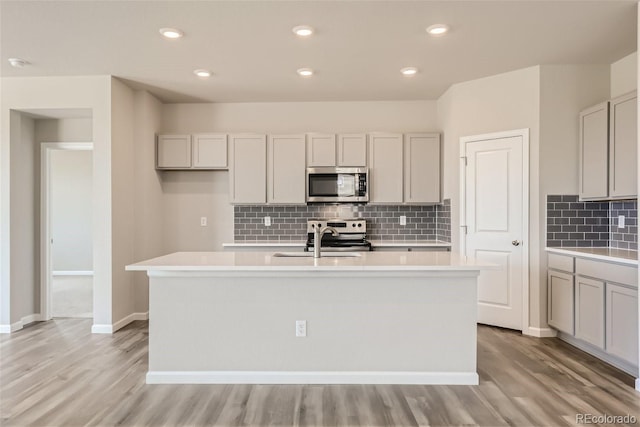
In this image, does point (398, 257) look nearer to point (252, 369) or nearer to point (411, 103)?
point (252, 369)

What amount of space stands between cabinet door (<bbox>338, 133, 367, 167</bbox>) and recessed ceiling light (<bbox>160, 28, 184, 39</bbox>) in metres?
2.29

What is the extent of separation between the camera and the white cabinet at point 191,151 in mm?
5094

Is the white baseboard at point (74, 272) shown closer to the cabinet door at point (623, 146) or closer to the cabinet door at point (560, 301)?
the cabinet door at point (560, 301)

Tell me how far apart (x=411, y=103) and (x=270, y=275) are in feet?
11.1

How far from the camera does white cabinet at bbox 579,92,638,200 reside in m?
3.27

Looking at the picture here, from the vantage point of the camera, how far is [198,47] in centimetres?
352

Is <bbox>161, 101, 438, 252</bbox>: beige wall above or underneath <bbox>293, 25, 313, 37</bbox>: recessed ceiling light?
underneath

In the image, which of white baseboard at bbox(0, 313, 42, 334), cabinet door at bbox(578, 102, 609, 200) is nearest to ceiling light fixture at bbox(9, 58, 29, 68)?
white baseboard at bbox(0, 313, 42, 334)

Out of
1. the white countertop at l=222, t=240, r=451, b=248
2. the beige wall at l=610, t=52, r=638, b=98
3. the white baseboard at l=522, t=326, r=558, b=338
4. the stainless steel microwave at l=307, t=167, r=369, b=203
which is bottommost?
the white baseboard at l=522, t=326, r=558, b=338

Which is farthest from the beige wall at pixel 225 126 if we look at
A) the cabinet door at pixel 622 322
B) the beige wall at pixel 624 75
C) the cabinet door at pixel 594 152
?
the cabinet door at pixel 622 322

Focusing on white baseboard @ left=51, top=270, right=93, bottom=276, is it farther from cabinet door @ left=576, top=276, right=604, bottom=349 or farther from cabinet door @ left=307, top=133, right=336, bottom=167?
cabinet door @ left=576, top=276, right=604, bottom=349

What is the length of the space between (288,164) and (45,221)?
2.85 m
